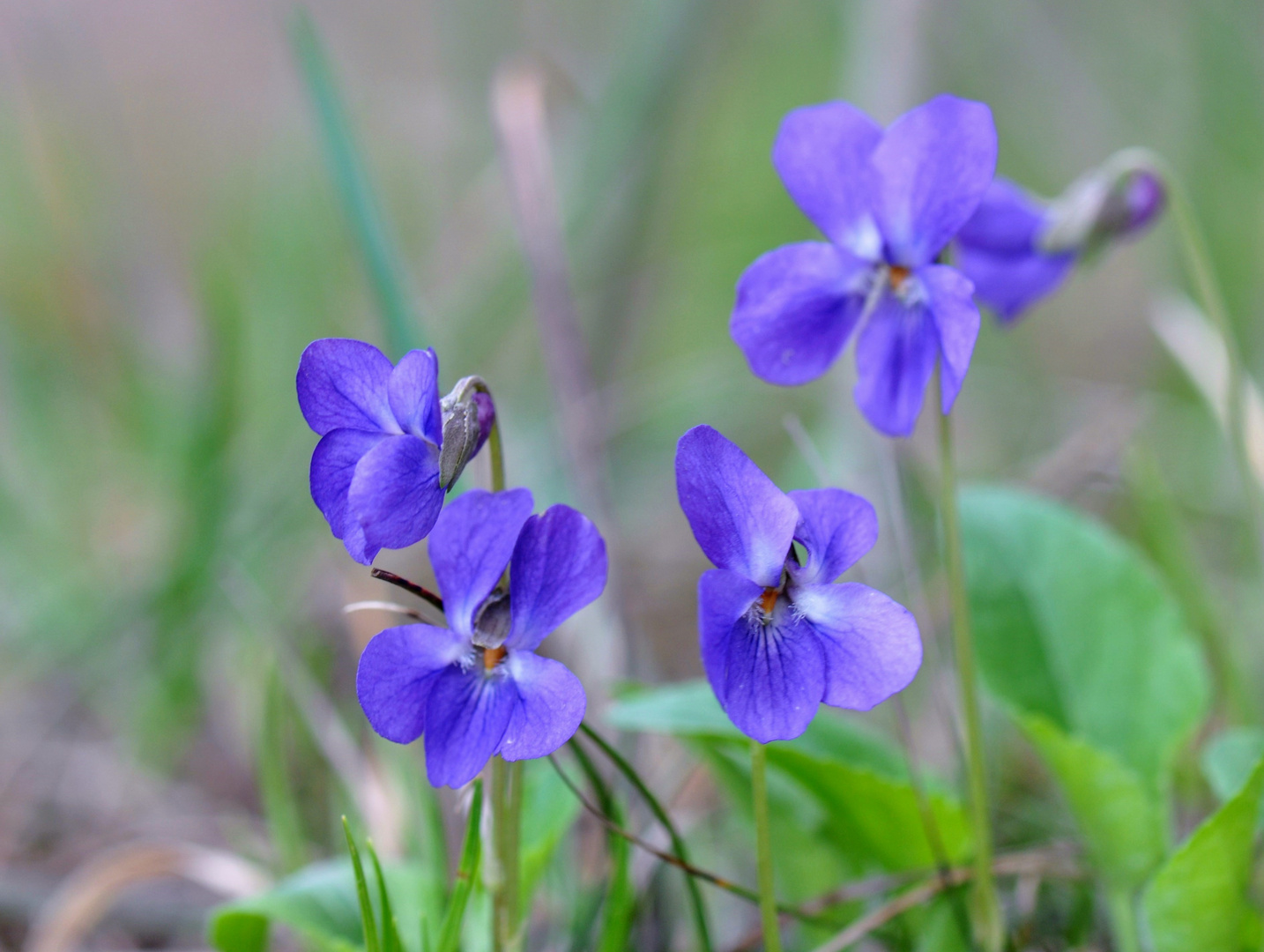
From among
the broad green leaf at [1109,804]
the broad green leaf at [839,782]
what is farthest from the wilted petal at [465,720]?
the broad green leaf at [1109,804]

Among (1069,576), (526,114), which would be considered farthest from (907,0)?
(1069,576)

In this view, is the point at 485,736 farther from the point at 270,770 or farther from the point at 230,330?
the point at 230,330

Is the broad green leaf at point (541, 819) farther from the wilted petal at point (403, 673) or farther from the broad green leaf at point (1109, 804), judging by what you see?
the broad green leaf at point (1109, 804)

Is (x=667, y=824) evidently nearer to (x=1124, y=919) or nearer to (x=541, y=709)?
(x=541, y=709)

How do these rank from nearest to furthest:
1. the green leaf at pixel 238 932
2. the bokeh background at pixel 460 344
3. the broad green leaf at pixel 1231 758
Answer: the green leaf at pixel 238 932
the broad green leaf at pixel 1231 758
the bokeh background at pixel 460 344

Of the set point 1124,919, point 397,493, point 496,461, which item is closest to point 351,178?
point 496,461

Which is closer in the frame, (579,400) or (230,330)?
(579,400)

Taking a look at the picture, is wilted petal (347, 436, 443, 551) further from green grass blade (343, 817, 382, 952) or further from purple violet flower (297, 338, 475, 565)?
green grass blade (343, 817, 382, 952)
